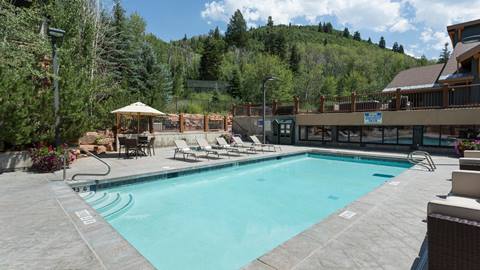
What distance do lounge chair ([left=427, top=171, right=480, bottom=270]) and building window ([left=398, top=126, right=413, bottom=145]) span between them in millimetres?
14883

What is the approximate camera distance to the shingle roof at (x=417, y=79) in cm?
2044

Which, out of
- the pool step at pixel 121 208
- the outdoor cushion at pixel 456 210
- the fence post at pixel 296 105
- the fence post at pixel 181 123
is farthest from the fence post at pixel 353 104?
the outdoor cushion at pixel 456 210

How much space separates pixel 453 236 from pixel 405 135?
15238 mm

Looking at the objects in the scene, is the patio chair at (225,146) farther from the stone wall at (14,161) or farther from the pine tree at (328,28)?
the pine tree at (328,28)

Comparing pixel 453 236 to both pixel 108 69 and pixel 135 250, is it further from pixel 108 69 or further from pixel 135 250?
pixel 108 69

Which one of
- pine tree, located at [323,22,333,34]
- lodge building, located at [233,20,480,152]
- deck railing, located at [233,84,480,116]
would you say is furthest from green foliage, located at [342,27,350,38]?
deck railing, located at [233,84,480,116]

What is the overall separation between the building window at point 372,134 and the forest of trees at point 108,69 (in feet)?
14.3

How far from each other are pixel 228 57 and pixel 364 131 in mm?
41001

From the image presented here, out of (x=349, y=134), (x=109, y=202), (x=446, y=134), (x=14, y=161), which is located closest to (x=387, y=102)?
(x=349, y=134)

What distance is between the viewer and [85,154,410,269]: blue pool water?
4.55m

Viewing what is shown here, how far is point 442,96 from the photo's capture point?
14086 millimetres

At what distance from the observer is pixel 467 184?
385cm

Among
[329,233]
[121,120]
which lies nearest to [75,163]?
[121,120]

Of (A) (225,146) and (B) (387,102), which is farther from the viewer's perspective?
(B) (387,102)
